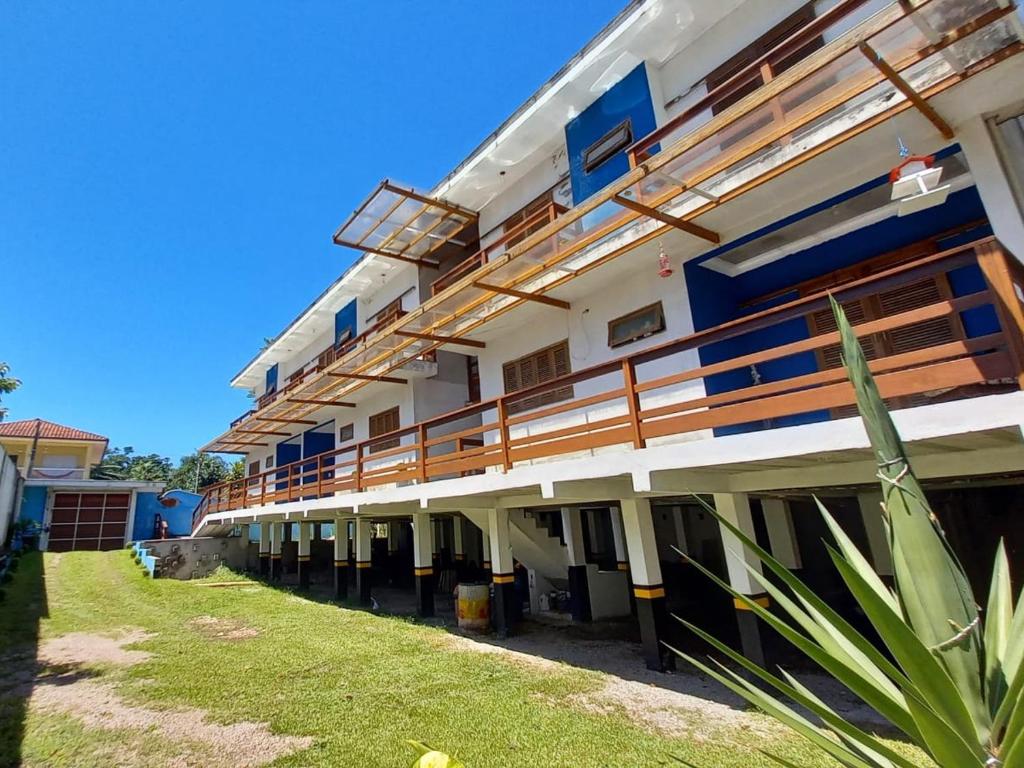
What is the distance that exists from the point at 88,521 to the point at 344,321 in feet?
63.9

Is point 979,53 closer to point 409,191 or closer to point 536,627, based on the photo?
point 409,191

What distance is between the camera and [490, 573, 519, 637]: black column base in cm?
952

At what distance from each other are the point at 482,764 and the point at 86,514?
30.3 meters

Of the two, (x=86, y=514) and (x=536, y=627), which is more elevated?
(x=86, y=514)

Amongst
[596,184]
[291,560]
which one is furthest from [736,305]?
[291,560]

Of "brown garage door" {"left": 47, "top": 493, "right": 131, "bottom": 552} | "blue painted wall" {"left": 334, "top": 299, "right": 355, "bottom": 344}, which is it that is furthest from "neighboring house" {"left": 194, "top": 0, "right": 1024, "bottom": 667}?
"brown garage door" {"left": 47, "top": 493, "right": 131, "bottom": 552}

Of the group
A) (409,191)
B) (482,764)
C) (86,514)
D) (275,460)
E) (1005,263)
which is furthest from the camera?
(86,514)

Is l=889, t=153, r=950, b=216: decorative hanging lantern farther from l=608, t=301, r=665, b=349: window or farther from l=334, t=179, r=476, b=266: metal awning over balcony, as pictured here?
l=334, t=179, r=476, b=266: metal awning over balcony

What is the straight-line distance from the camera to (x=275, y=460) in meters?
22.9

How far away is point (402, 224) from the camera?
12.6 metres

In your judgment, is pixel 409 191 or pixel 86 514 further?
pixel 86 514

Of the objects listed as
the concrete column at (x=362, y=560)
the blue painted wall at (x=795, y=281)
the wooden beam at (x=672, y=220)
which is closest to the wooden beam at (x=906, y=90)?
the blue painted wall at (x=795, y=281)

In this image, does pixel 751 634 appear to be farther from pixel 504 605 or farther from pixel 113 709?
pixel 113 709

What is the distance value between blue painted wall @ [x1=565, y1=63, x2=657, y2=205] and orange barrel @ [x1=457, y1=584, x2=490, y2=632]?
7725 mm
